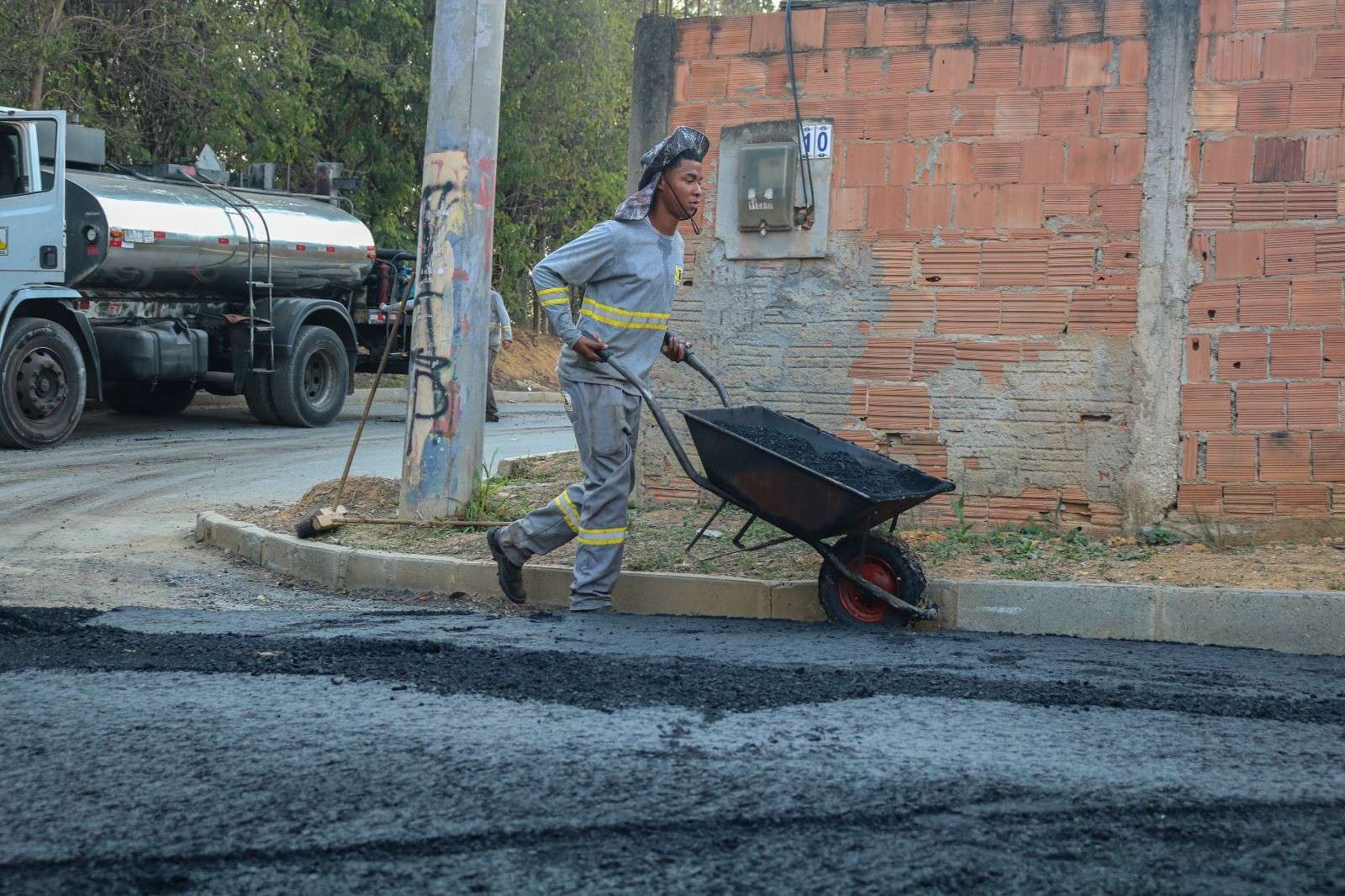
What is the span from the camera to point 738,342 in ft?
24.7

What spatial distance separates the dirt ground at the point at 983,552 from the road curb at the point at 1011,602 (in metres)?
0.18

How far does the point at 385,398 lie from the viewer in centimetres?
1958

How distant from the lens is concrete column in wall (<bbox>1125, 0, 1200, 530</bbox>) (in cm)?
678

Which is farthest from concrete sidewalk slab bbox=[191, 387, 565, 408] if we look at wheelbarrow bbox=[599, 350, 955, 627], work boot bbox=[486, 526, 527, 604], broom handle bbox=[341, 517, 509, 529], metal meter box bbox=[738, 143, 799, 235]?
wheelbarrow bbox=[599, 350, 955, 627]

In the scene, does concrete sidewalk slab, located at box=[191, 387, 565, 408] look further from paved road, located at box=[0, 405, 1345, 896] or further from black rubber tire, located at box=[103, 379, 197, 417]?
paved road, located at box=[0, 405, 1345, 896]

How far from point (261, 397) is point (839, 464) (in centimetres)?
1035

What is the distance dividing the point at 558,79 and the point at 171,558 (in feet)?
58.4

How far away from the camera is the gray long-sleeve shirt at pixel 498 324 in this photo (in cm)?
1497

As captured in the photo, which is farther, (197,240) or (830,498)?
(197,240)

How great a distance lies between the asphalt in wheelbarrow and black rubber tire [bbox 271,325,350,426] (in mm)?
9674

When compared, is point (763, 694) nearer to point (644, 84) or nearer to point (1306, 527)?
point (1306, 527)

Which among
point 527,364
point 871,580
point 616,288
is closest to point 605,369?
point 616,288

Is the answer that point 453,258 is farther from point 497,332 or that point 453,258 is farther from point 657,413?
point 497,332

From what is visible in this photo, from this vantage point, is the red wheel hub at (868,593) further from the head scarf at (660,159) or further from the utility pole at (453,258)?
the utility pole at (453,258)
